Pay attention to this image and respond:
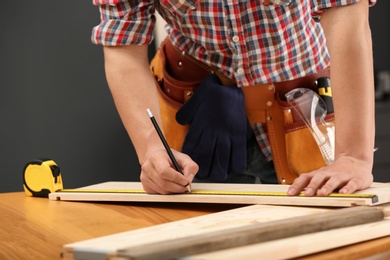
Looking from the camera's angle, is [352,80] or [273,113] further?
[273,113]

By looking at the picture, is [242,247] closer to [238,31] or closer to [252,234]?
[252,234]

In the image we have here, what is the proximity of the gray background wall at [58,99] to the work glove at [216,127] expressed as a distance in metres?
1.15

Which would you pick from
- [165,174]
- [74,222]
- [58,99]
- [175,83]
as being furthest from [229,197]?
[58,99]

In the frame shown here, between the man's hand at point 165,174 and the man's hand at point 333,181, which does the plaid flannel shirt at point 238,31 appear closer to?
the man's hand at point 165,174

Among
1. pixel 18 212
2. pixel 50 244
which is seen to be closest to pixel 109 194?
pixel 18 212

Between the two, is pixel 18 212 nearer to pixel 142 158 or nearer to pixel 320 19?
pixel 142 158

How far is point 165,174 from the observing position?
1898mm

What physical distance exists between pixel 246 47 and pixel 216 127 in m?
0.24

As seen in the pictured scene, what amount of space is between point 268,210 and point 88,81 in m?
1.96

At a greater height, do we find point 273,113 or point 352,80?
→ point 352,80

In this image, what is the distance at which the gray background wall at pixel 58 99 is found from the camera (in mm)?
3365

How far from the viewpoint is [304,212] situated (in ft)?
5.30

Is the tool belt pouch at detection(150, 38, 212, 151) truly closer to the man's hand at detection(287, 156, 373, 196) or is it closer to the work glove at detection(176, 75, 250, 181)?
the work glove at detection(176, 75, 250, 181)

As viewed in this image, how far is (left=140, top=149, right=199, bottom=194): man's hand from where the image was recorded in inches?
74.7
